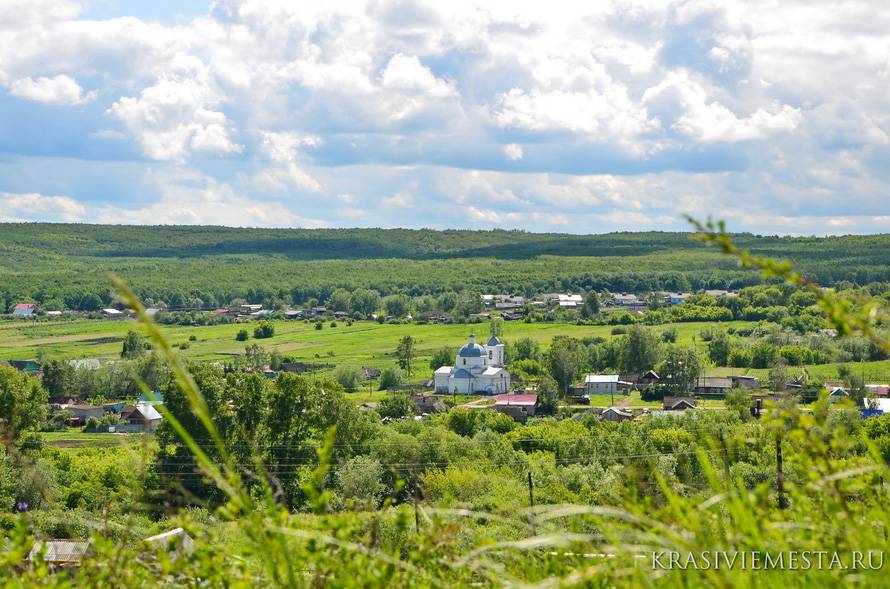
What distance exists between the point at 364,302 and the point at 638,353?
7609 cm

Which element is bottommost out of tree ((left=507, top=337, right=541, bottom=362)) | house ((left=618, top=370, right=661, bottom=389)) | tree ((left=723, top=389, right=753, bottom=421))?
house ((left=618, top=370, right=661, bottom=389))

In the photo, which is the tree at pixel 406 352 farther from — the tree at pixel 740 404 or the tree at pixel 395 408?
the tree at pixel 740 404

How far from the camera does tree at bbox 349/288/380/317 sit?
156m

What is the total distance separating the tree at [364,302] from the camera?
511ft

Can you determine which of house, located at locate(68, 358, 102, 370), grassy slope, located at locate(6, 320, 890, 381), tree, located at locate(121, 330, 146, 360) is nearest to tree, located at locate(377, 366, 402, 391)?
grassy slope, located at locate(6, 320, 890, 381)

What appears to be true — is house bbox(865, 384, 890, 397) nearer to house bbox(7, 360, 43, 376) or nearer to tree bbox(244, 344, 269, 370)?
tree bbox(244, 344, 269, 370)

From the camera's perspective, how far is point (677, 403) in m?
67.0

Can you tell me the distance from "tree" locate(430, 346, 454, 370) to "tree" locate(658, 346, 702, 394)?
1981 cm

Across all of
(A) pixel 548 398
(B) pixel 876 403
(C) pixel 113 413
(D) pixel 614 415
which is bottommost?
(C) pixel 113 413

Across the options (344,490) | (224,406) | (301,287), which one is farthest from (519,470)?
(301,287)

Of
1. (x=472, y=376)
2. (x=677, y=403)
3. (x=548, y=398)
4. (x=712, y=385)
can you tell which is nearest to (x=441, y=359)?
(x=472, y=376)

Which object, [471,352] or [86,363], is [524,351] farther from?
[86,363]

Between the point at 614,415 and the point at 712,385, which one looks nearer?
the point at 614,415

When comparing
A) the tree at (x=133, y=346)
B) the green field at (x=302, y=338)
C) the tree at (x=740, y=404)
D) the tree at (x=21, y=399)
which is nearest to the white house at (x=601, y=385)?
the tree at (x=740, y=404)
